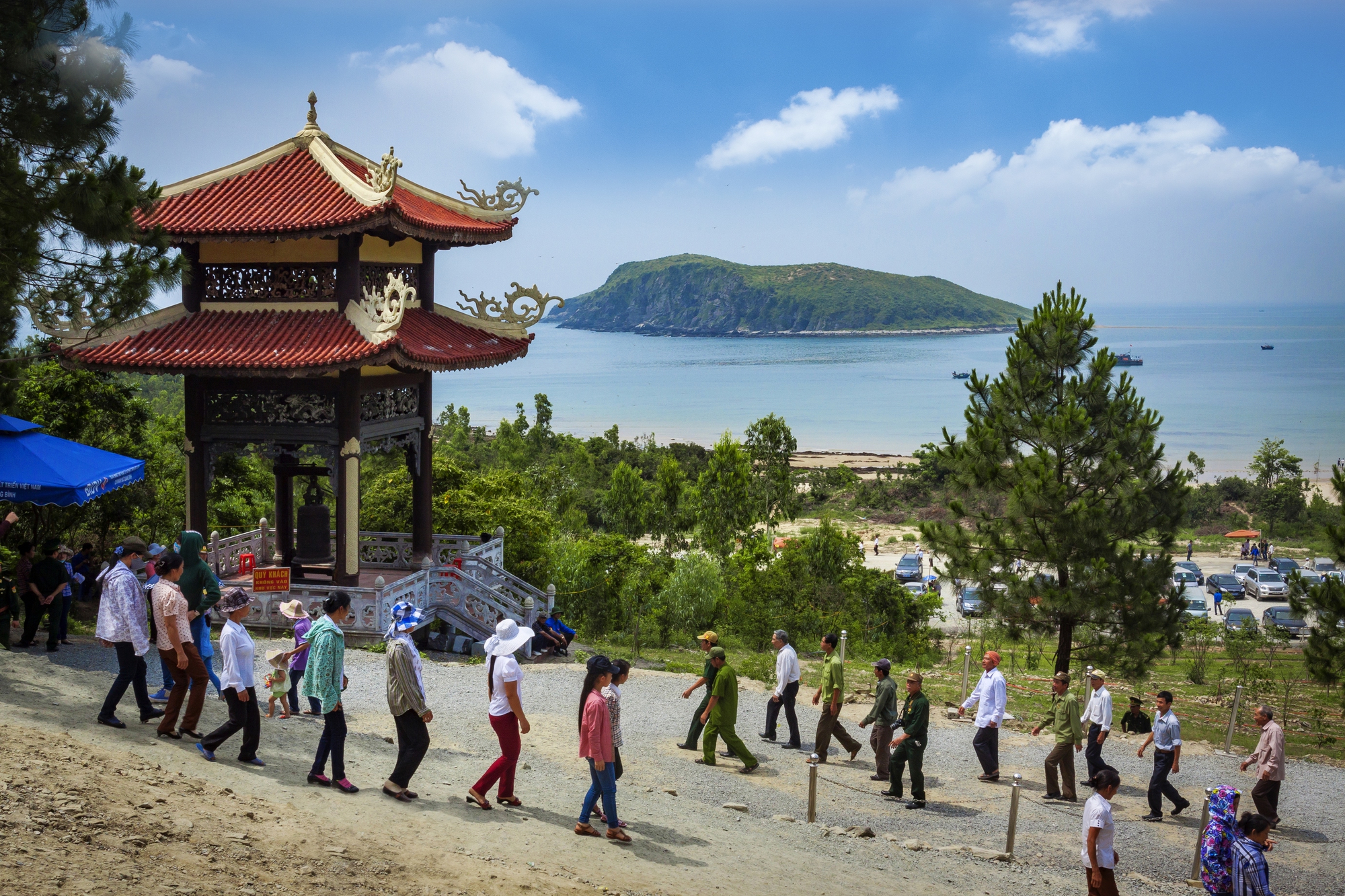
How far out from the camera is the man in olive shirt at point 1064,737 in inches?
492

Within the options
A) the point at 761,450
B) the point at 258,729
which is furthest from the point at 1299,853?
the point at 761,450

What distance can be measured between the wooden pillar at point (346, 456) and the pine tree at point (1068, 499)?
1103 centimetres

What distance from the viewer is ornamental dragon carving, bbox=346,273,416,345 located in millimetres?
16688

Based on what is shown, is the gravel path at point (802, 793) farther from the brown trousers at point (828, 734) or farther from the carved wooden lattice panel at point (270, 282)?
the carved wooden lattice panel at point (270, 282)

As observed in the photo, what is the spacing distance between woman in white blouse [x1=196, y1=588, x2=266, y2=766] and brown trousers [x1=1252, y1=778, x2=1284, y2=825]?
37.8ft

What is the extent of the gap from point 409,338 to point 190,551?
792 cm

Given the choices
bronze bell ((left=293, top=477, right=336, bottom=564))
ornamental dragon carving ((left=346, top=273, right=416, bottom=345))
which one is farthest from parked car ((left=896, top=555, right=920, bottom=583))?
ornamental dragon carving ((left=346, top=273, right=416, bottom=345))

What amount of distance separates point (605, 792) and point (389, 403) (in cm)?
1102

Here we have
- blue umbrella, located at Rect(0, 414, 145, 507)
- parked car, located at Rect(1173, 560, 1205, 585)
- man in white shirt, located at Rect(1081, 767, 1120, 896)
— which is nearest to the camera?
man in white shirt, located at Rect(1081, 767, 1120, 896)

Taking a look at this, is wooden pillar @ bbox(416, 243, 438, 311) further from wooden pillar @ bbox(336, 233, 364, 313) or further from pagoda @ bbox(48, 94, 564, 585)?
wooden pillar @ bbox(336, 233, 364, 313)

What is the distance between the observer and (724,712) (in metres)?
13.0

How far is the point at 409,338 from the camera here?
18.1 m

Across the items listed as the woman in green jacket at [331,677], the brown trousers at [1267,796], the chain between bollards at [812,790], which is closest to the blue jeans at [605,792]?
the woman in green jacket at [331,677]

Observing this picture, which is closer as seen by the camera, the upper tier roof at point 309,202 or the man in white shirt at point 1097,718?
the man in white shirt at point 1097,718
